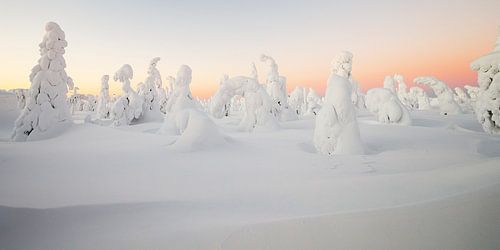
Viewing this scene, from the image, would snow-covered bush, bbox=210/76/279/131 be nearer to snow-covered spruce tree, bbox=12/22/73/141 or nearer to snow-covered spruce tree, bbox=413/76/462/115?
snow-covered spruce tree, bbox=12/22/73/141

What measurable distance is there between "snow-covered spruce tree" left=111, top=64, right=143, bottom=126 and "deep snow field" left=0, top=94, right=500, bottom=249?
1189 centimetres

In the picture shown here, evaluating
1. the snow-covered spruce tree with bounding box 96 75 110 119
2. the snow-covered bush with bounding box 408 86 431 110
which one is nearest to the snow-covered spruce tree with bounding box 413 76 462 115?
the snow-covered bush with bounding box 408 86 431 110

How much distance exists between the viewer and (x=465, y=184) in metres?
2.95

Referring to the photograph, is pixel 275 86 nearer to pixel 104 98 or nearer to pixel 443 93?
pixel 443 93

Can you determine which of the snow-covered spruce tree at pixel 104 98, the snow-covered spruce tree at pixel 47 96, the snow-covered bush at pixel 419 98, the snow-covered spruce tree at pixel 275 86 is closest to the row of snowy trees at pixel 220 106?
the snow-covered spruce tree at pixel 47 96

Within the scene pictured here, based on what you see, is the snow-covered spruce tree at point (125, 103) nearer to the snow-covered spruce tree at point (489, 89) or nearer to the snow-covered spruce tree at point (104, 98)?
the snow-covered spruce tree at point (104, 98)

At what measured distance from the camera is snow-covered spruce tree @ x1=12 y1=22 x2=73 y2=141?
984cm

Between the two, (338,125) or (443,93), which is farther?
(443,93)

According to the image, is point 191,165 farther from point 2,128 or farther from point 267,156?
point 2,128

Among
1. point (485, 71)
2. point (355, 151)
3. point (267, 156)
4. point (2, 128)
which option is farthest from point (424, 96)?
point (2, 128)

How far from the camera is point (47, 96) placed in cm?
1021

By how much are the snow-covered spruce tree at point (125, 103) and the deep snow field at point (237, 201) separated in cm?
1189

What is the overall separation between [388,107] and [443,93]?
11.7 metres

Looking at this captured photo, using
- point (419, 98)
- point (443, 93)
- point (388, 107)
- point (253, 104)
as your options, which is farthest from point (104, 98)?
point (419, 98)
